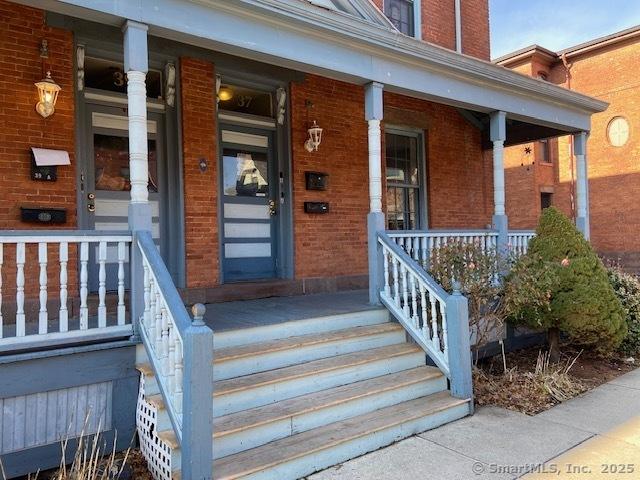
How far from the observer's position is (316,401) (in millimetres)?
3604

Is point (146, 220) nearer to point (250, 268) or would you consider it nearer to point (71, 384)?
point (71, 384)

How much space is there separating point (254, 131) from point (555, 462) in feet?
16.1

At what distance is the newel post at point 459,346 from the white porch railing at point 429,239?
1.21m

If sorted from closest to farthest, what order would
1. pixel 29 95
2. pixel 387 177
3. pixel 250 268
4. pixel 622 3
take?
1. pixel 29 95
2. pixel 250 268
3. pixel 387 177
4. pixel 622 3

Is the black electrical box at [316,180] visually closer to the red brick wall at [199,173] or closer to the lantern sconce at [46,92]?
the red brick wall at [199,173]

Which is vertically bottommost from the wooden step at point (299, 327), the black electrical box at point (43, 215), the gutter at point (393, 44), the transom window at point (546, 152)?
the wooden step at point (299, 327)

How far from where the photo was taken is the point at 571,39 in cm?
1625

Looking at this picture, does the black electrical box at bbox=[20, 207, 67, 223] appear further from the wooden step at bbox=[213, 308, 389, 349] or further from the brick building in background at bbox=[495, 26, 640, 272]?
the brick building in background at bbox=[495, 26, 640, 272]

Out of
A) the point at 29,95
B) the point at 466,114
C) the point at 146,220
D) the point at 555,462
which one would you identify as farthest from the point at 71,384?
the point at 466,114

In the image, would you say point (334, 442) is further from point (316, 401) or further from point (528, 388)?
point (528, 388)

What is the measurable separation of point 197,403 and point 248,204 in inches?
151

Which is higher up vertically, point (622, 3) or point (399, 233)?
point (622, 3)

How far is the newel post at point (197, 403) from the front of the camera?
2723 mm

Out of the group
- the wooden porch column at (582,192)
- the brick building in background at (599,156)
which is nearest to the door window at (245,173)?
the wooden porch column at (582,192)
